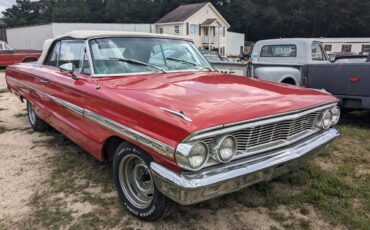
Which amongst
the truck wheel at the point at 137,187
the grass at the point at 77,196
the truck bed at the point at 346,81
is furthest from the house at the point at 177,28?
the truck wheel at the point at 137,187

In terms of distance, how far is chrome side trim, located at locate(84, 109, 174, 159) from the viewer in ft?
7.85

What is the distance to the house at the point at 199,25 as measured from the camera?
130 feet

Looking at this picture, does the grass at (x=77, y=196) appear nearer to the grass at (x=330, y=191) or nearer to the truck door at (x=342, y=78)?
the grass at (x=330, y=191)

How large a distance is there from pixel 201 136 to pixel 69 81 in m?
2.18

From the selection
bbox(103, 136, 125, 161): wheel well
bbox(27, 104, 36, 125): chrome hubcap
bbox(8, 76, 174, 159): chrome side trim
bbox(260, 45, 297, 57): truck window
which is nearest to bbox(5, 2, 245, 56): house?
bbox(260, 45, 297, 57): truck window

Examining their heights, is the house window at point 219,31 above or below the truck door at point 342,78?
above

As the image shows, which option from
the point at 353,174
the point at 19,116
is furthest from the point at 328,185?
the point at 19,116

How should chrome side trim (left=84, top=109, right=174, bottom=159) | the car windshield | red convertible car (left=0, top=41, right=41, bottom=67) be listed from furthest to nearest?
red convertible car (left=0, top=41, right=41, bottom=67), the car windshield, chrome side trim (left=84, top=109, right=174, bottom=159)

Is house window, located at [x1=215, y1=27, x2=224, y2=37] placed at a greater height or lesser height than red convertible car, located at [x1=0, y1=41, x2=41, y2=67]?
greater

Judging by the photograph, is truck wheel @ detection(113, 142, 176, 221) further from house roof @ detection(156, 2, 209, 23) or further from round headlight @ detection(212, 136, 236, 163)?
house roof @ detection(156, 2, 209, 23)

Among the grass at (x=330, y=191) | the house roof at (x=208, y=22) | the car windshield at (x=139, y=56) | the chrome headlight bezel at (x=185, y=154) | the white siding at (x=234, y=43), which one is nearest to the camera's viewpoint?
the chrome headlight bezel at (x=185, y=154)

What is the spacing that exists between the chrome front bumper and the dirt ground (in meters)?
0.53

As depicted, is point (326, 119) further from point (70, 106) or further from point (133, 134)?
point (70, 106)

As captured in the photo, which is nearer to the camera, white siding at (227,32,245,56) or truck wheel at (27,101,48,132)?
truck wheel at (27,101,48,132)
